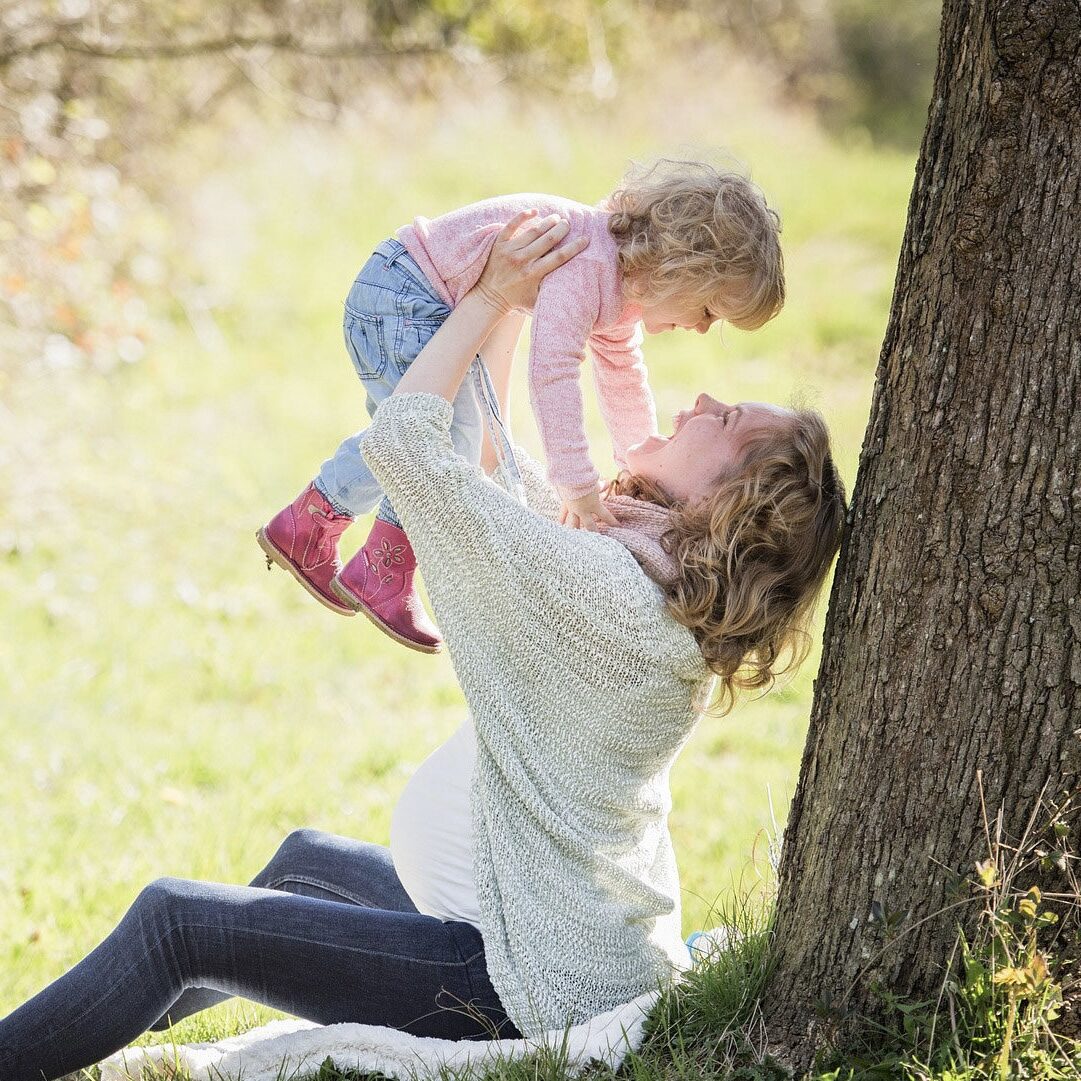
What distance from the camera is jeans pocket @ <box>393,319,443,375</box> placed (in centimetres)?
251

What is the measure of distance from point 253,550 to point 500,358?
374 cm

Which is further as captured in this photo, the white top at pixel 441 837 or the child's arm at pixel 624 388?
the child's arm at pixel 624 388

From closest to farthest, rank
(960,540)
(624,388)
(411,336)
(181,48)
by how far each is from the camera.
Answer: (960,540), (411,336), (624,388), (181,48)

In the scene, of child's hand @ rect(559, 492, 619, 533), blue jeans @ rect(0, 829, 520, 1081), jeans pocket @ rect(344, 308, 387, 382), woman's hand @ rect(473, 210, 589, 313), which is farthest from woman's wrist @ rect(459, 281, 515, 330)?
blue jeans @ rect(0, 829, 520, 1081)

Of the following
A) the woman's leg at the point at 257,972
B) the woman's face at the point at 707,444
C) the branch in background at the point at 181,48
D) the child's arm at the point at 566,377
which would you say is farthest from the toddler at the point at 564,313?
the branch in background at the point at 181,48

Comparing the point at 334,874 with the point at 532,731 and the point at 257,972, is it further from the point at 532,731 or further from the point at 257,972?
the point at 532,731

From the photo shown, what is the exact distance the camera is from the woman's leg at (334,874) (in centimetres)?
261

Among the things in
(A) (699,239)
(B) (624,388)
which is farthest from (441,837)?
(A) (699,239)

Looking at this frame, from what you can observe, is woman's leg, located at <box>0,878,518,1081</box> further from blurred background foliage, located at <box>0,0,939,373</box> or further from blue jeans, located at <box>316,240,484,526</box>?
blurred background foliage, located at <box>0,0,939,373</box>

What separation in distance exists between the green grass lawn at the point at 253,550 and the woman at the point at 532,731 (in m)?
0.31

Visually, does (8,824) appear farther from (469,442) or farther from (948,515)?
(948,515)

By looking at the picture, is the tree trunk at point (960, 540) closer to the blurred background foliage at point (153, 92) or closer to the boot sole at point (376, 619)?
the boot sole at point (376, 619)

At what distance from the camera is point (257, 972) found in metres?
2.21

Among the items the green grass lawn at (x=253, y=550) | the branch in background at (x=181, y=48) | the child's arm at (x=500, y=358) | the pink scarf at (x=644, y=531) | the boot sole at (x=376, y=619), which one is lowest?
the green grass lawn at (x=253, y=550)
